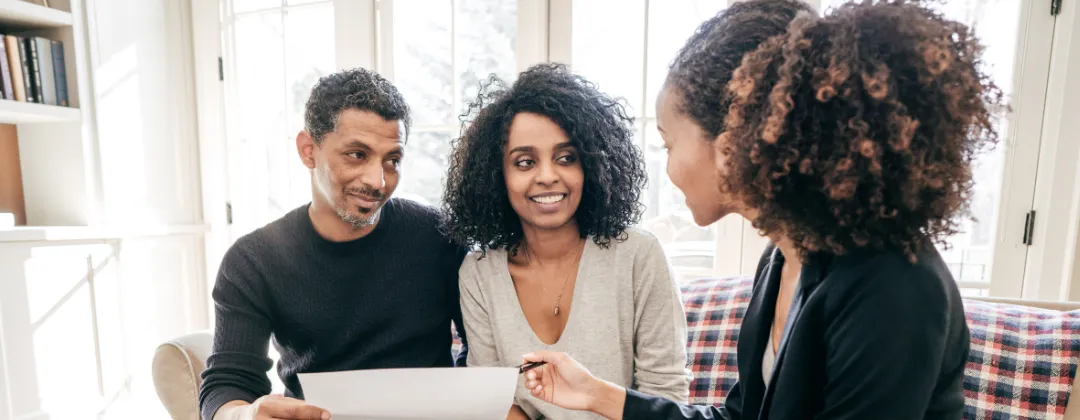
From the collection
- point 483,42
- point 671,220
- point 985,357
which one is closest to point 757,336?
point 985,357

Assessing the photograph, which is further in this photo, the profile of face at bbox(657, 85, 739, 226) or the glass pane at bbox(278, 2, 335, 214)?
the glass pane at bbox(278, 2, 335, 214)

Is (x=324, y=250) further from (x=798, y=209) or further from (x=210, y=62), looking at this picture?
(x=210, y=62)

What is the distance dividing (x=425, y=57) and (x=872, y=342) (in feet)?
6.84

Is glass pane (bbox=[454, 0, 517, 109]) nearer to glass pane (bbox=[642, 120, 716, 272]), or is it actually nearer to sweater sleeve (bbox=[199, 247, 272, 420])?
glass pane (bbox=[642, 120, 716, 272])

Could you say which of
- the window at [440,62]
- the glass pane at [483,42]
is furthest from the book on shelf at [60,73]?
the glass pane at [483,42]

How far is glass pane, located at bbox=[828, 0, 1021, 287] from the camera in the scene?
158cm

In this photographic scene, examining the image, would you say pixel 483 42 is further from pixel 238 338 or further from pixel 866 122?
pixel 866 122

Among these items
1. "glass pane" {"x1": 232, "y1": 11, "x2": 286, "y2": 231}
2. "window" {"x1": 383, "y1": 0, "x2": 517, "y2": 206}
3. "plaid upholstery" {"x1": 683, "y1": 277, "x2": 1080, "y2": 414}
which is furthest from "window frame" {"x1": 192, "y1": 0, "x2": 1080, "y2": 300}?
"glass pane" {"x1": 232, "y1": 11, "x2": 286, "y2": 231}

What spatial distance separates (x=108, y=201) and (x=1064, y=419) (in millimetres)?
3151

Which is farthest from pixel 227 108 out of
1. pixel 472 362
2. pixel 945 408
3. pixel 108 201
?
pixel 945 408

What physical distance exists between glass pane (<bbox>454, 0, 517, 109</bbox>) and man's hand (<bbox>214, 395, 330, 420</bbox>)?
4.76 feet

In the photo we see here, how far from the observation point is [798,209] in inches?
22.7

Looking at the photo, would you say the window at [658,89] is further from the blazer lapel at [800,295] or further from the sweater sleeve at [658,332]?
the blazer lapel at [800,295]

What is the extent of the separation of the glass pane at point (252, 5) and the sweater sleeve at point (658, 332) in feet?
7.65
